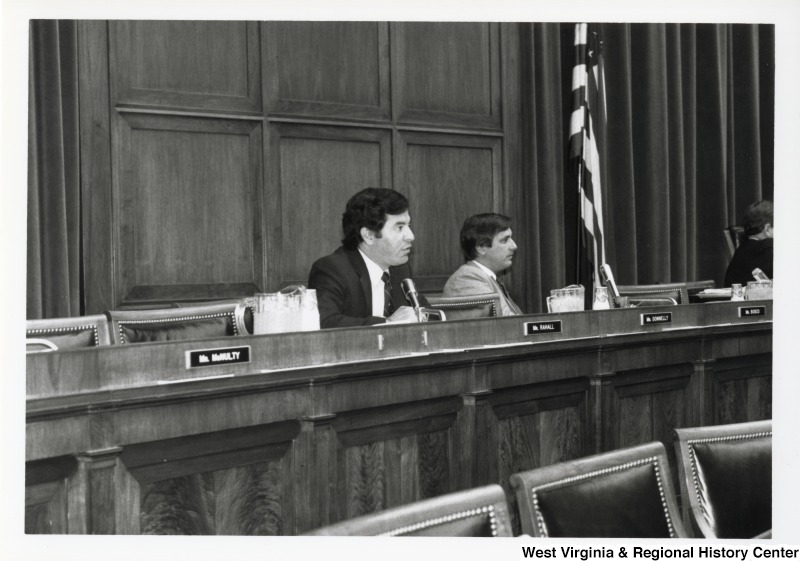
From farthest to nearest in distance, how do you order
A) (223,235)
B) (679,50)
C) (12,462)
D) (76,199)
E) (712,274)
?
Result: (712,274) < (679,50) < (223,235) < (76,199) < (12,462)

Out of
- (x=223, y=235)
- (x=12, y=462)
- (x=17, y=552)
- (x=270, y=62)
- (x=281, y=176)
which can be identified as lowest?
(x=17, y=552)

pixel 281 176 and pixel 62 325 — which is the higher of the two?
pixel 281 176

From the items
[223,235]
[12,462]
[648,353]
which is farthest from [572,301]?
[12,462]

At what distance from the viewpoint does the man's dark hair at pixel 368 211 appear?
3924mm

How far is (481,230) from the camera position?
4504 mm

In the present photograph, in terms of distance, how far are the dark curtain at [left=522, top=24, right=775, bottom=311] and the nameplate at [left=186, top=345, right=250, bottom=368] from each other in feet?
13.1

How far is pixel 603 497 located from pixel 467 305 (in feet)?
7.20

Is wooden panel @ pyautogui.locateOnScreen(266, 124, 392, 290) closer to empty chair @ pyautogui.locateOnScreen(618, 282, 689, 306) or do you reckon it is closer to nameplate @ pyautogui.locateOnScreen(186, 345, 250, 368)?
empty chair @ pyautogui.locateOnScreen(618, 282, 689, 306)

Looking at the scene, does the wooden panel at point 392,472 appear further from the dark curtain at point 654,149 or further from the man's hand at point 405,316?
the dark curtain at point 654,149

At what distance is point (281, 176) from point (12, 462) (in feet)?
10.6

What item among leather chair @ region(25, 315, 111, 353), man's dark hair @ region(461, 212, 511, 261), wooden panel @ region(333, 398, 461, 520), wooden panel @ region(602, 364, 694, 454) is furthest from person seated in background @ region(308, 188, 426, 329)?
leather chair @ region(25, 315, 111, 353)

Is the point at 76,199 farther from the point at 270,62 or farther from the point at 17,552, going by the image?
the point at 17,552

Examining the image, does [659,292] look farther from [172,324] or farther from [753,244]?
[172,324]

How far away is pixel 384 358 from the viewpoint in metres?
2.61
